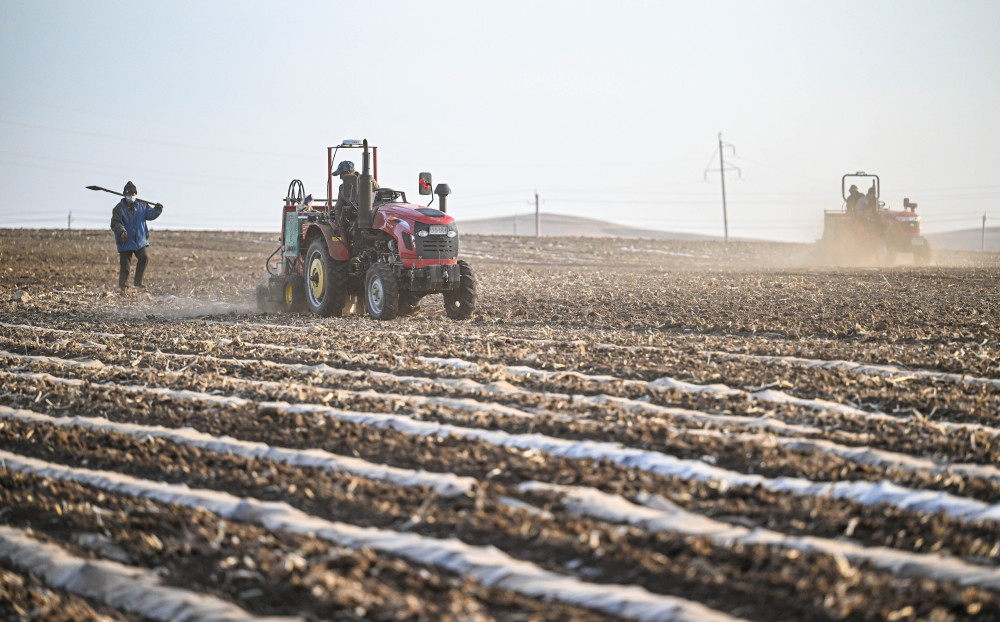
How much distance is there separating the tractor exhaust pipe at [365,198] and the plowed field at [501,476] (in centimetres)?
242

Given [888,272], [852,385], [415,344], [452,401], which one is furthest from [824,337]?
[888,272]

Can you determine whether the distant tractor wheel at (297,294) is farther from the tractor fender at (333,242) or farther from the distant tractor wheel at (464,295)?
the distant tractor wheel at (464,295)

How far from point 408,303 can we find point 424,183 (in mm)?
1468

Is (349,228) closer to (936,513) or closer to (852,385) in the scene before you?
(852,385)

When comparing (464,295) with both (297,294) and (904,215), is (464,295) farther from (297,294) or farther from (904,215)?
(904,215)

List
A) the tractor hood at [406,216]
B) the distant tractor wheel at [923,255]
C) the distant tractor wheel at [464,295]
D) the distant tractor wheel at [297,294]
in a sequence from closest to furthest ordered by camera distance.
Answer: the tractor hood at [406,216]
the distant tractor wheel at [464,295]
the distant tractor wheel at [297,294]
the distant tractor wheel at [923,255]

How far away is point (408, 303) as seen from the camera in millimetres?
11820

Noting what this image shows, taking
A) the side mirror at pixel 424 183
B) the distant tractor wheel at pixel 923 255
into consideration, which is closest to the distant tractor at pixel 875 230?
the distant tractor wheel at pixel 923 255

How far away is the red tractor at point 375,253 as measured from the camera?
11.3 meters

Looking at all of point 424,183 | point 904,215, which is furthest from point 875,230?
point 424,183

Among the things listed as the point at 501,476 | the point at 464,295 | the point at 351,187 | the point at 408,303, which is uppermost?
the point at 351,187

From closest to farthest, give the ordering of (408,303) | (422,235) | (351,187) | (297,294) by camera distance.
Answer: (422,235)
(408,303)
(351,187)
(297,294)

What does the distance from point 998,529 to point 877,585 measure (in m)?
0.85

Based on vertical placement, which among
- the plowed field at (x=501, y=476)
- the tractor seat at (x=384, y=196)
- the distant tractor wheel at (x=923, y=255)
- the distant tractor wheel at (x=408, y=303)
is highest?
the tractor seat at (x=384, y=196)
